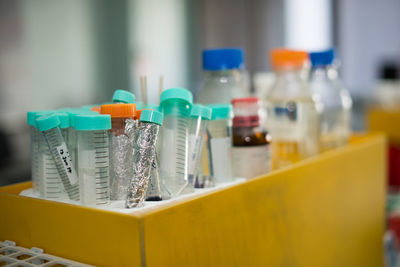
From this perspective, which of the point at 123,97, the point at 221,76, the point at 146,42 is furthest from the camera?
the point at 146,42

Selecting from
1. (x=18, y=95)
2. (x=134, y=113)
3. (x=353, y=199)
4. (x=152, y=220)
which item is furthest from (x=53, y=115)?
(x=18, y=95)

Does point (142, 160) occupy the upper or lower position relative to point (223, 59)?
lower

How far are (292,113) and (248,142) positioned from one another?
0.27 m

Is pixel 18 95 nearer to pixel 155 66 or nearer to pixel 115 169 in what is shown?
pixel 155 66

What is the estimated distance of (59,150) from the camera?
2.11 feet

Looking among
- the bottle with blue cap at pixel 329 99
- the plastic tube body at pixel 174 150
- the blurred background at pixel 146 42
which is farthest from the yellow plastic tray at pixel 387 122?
the plastic tube body at pixel 174 150

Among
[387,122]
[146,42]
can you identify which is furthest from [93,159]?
[146,42]

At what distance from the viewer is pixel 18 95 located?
3.02 metres

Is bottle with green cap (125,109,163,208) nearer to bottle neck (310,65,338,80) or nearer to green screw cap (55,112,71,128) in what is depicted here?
green screw cap (55,112,71,128)

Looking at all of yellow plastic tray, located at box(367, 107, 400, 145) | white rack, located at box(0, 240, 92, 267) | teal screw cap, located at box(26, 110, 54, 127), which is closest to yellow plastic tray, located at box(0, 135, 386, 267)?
white rack, located at box(0, 240, 92, 267)

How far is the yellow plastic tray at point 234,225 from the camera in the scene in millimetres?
568

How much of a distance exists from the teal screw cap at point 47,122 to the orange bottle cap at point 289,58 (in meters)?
0.57

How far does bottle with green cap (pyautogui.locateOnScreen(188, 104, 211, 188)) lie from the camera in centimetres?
69

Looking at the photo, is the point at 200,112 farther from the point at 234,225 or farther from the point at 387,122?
the point at 387,122
